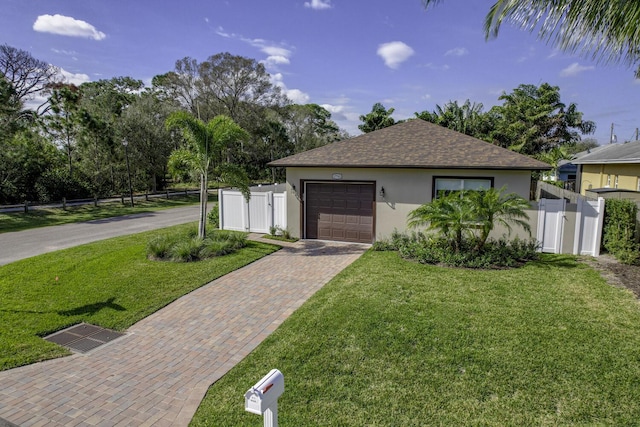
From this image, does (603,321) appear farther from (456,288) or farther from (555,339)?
(456,288)

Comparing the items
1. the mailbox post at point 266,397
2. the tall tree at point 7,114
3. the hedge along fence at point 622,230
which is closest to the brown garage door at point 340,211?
the hedge along fence at point 622,230

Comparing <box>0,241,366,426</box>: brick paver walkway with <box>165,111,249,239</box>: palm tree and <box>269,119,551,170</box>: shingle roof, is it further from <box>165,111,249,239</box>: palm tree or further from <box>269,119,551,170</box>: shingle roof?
<box>269,119,551,170</box>: shingle roof

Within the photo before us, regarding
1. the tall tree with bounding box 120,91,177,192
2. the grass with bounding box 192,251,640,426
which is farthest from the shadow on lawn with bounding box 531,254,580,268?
the tall tree with bounding box 120,91,177,192

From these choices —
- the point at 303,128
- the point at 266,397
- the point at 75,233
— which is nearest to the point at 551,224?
the point at 266,397

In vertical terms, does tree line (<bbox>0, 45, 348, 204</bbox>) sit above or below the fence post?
above

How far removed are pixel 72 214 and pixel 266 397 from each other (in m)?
23.7

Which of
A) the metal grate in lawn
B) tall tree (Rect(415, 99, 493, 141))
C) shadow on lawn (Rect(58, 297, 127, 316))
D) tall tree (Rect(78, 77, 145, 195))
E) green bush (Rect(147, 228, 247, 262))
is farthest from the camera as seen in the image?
tall tree (Rect(415, 99, 493, 141))

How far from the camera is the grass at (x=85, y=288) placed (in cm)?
621

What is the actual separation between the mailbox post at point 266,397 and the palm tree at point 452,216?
24.6ft

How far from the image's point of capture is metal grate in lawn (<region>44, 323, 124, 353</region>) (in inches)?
234

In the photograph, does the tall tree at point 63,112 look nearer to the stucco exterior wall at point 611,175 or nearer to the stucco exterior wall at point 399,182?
the stucco exterior wall at point 399,182

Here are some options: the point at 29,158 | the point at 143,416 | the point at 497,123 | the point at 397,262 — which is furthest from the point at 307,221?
the point at 497,123

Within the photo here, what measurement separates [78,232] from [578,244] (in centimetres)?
1894

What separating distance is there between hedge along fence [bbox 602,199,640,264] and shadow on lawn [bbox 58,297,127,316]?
12152 mm
